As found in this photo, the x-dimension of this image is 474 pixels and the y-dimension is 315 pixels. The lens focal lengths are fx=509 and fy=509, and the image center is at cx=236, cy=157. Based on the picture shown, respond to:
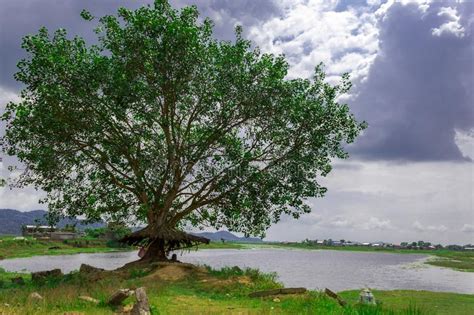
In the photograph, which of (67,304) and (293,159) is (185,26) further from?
(67,304)

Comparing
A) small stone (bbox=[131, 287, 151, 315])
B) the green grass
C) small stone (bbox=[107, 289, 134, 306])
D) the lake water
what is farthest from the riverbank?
small stone (bbox=[131, 287, 151, 315])

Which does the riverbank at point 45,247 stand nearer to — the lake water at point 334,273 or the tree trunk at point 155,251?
the lake water at point 334,273

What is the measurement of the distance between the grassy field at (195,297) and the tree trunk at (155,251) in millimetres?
2801

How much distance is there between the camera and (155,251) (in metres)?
34.2

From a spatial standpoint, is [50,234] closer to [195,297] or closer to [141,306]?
[195,297]

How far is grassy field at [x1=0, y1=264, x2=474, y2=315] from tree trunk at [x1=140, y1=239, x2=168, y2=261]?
2801 millimetres

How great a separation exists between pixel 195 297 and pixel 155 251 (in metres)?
11.8

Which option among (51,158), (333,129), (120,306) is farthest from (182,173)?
(120,306)

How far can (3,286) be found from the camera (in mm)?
28359

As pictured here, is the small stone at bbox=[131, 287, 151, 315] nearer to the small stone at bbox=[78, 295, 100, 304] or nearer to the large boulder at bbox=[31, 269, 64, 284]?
the small stone at bbox=[78, 295, 100, 304]

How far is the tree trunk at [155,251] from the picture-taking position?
34094 millimetres

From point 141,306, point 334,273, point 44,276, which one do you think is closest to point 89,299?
point 141,306

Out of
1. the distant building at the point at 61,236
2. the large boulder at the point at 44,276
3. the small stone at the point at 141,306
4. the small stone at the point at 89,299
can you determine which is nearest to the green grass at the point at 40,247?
the distant building at the point at 61,236

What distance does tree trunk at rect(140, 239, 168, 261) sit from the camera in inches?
1342
